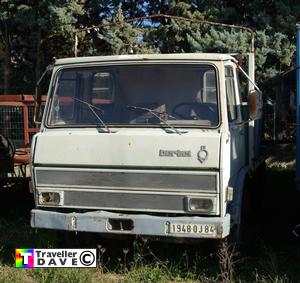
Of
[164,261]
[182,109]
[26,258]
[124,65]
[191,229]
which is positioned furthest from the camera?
[164,261]

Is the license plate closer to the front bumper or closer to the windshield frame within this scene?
the front bumper

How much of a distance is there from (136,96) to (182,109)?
53cm

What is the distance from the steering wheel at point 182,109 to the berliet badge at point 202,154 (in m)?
0.50

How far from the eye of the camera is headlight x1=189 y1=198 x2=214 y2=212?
4.98 metres

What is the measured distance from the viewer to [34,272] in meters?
5.42

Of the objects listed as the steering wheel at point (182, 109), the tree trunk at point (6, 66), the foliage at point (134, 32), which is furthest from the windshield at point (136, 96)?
the tree trunk at point (6, 66)

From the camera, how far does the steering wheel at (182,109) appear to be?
533 cm

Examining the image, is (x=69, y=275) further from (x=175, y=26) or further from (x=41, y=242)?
(x=175, y=26)

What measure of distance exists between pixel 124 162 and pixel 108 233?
0.72 meters

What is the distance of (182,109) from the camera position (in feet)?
17.6

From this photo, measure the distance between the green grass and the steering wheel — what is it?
147 centimetres

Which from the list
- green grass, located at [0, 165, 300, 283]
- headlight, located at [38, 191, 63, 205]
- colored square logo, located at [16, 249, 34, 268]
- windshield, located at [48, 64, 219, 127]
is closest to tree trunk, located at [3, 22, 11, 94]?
green grass, located at [0, 165, 300, 283]

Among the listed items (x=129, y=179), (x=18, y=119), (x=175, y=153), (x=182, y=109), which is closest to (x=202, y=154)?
(x=175, y=153)

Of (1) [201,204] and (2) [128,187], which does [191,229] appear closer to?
(1) [201,204]
